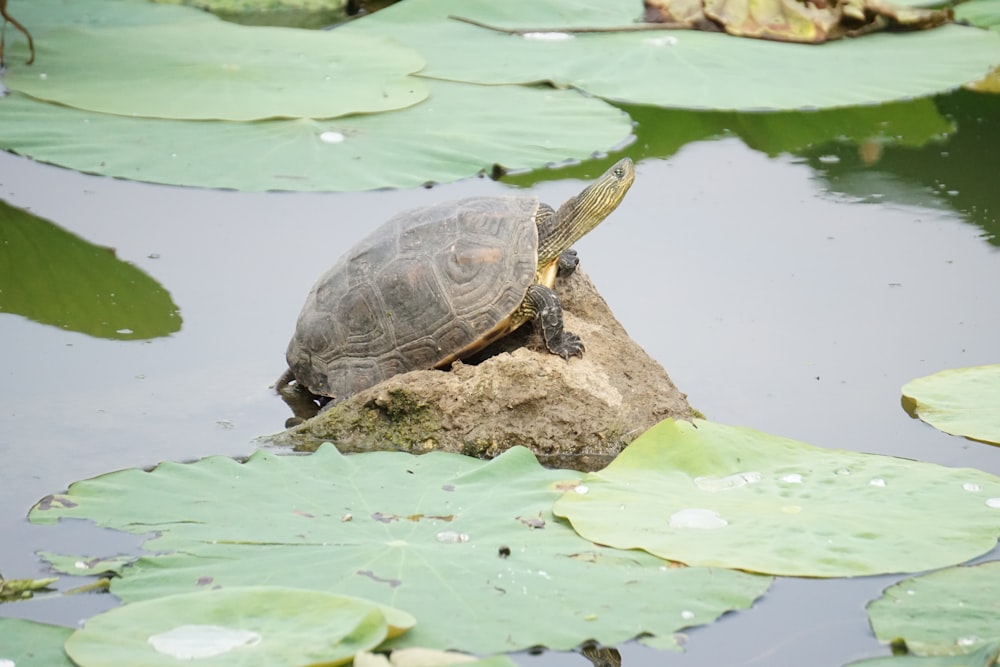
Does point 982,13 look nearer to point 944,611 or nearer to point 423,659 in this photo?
point 944,611

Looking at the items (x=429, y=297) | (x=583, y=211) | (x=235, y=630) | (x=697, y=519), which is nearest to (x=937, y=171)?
(x=583, y=211)

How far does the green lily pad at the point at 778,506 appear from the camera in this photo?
2.85 m

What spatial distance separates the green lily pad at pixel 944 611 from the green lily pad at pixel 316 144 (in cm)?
308

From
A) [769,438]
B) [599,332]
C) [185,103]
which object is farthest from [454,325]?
[185,103]

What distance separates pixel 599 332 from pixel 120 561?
1.69 m

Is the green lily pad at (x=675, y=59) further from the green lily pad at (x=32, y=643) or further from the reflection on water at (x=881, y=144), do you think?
the green lily pad at (x=32, y=643)

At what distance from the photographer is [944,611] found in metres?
2.66

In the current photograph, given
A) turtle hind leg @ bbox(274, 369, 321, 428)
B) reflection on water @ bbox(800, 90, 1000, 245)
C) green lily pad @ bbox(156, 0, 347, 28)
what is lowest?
turtle hind leg @ bbox(274, 369, 321, 428)

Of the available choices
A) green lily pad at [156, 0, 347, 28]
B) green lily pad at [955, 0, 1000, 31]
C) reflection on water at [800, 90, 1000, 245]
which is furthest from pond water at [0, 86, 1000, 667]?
green lily pad at [156, 0, 347, 28]

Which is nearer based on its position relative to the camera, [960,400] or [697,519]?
[697,519]

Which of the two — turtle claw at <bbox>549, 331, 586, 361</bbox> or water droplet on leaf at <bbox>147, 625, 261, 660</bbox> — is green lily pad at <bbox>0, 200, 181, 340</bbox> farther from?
water droplet on leaf at <bbox>147, 625, 261, 660</bbox>

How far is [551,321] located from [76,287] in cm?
192

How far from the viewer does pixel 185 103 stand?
6.11m

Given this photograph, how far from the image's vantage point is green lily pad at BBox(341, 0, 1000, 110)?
6703mm
